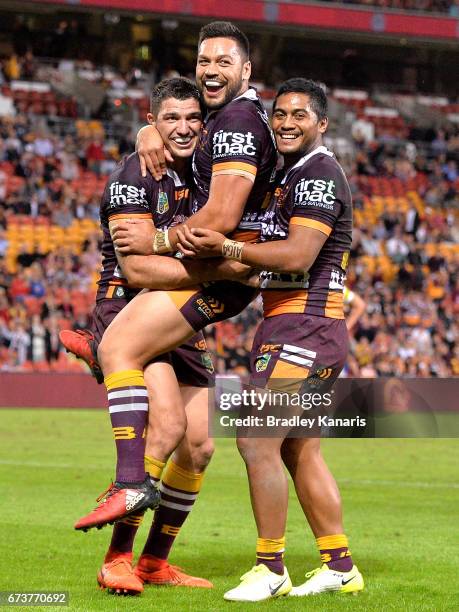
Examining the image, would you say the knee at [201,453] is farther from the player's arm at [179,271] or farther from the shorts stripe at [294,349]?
the player's arm at [179,271]

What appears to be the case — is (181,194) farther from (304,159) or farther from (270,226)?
(304,159)

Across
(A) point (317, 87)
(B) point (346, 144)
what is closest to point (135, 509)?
(A) point (317, 87)

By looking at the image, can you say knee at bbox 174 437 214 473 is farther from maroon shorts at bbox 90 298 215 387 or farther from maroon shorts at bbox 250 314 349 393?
maroon shorts at bbox 250 314 349 393

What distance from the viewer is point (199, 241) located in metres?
6.32

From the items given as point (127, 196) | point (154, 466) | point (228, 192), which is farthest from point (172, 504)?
point (228, 192)

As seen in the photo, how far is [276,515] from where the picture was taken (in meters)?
6.48

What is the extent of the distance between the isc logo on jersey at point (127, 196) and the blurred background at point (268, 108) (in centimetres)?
1684

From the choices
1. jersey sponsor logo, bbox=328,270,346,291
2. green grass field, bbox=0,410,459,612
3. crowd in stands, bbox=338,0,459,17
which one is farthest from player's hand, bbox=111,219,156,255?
crowd in stands, bbox=338,0,459,17

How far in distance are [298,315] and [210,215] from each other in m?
0.75

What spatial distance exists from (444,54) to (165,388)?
3509 centimetres

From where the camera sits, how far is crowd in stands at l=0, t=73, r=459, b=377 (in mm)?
24188

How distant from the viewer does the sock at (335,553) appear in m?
6.65

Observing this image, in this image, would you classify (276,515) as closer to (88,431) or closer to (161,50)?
→ (88,431)

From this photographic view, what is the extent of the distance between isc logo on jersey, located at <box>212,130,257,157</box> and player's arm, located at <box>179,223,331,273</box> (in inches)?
17.1
